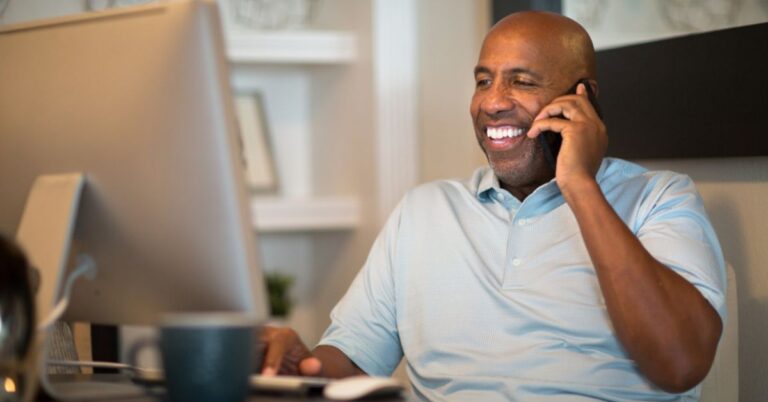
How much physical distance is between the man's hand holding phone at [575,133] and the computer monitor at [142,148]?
697 millimetres

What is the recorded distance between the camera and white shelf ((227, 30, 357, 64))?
10.5ft

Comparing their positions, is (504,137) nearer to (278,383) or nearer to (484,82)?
(484,82)

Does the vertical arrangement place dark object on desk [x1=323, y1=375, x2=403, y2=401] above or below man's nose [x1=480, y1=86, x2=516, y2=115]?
below

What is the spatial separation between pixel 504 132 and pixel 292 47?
1.38m

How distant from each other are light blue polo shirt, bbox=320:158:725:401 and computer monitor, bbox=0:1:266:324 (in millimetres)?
682

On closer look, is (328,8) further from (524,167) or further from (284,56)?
(524,167)

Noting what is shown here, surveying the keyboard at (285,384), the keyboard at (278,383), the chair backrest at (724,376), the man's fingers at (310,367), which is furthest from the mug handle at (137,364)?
the chair backrest at (724,376)

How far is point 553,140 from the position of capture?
1915 mm

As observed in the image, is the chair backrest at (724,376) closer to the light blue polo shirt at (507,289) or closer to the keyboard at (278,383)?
the light blue polo shirt at (507,289)

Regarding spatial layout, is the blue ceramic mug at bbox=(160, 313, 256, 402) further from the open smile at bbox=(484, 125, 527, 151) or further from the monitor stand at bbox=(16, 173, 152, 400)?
the open smile at bbox=(484, 125, 527, 151)

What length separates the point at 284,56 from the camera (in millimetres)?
3236

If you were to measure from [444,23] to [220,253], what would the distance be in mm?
1940

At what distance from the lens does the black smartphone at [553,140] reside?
1887 millimetres

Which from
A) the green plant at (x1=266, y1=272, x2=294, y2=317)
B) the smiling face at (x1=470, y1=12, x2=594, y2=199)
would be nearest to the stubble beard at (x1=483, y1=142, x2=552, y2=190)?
the smiling face at (x1=470, y1=12, x2=594, y2=199)
